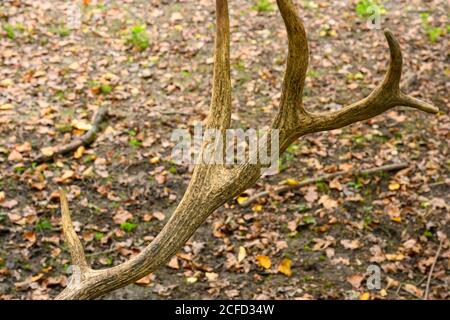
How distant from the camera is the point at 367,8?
9820mm

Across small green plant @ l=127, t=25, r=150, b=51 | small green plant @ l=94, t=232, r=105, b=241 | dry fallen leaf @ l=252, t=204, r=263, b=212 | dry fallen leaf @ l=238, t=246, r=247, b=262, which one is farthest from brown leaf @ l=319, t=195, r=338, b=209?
small green plant @ l=127, t=25, r=150, b=51

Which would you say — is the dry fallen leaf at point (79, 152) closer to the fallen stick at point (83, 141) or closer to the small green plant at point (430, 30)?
the fallen stick at point (83, 141)

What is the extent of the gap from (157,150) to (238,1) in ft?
14.0

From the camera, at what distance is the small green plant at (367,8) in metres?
9.69

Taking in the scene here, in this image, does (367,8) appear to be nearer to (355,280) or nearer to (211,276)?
(355,280)

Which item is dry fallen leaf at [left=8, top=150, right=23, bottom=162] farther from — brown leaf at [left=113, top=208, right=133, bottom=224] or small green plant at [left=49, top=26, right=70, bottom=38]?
small green plant at [left=49, top=26, right=70, bottom=38]

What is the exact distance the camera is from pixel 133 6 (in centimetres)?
970

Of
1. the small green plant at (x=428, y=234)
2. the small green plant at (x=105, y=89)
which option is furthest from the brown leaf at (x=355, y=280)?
Answer: the small green plant at (x=105, y=89)

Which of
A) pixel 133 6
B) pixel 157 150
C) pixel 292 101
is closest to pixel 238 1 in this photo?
pixel 133 6

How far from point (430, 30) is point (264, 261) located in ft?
18.2

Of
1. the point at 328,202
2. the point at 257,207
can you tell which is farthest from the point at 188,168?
the point at 328,202

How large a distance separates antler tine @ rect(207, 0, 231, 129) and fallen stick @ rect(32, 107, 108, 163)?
4000mm

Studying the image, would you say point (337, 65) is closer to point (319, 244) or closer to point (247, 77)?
point (247, 77)
